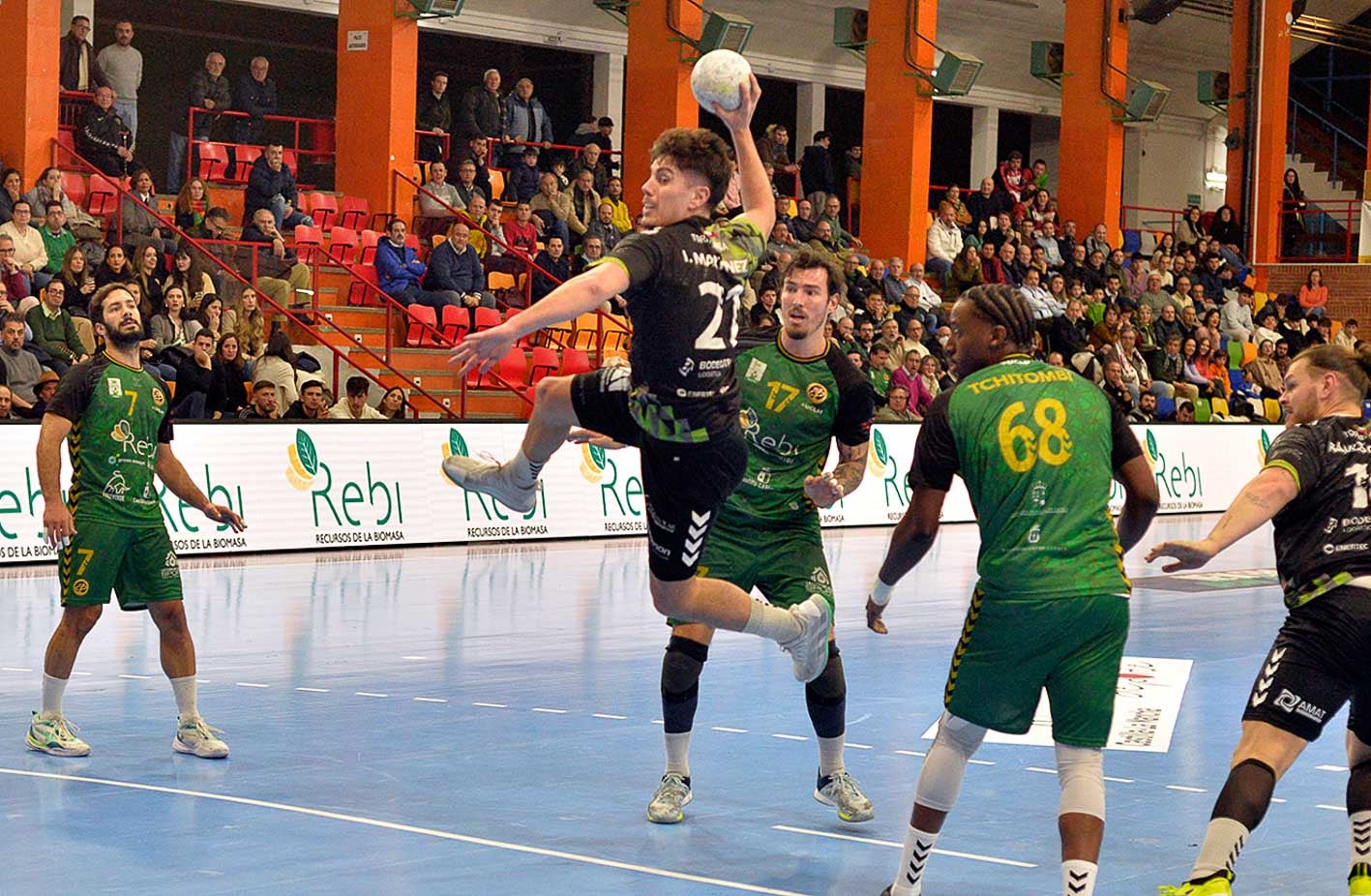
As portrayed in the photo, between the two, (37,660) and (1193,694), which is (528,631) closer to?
(37,660)

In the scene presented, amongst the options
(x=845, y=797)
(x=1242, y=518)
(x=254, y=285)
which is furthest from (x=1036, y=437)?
(x=254, y=285)

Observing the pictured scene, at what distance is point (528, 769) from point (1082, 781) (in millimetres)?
3151

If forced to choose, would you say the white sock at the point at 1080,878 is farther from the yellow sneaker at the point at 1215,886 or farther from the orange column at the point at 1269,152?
the orange column at the point at 1269,152

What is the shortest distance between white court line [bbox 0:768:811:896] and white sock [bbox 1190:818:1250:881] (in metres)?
1.30

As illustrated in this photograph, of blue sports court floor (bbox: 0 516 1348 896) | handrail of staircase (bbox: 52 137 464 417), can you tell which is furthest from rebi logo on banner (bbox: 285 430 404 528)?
blue sports court floor (bbox: 0 516 1348 896)

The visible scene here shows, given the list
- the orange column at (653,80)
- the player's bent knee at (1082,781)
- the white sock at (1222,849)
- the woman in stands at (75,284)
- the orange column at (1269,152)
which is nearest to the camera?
the player's bent knee at (1082,781)

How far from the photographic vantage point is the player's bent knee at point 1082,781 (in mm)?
5215

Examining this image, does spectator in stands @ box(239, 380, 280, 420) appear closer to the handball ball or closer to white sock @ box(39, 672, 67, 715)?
white sock @ box(39, 672, 67, 715)

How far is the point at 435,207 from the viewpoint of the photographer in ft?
76.5

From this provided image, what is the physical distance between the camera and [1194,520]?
23.8m

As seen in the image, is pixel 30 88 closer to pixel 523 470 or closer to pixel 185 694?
pixel 185 694

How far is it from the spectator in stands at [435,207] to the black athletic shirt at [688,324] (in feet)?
58.1

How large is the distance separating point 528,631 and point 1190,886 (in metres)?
7.23

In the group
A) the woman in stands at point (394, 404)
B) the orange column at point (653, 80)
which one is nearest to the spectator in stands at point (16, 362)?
the woman in stands at point (394, 404)
